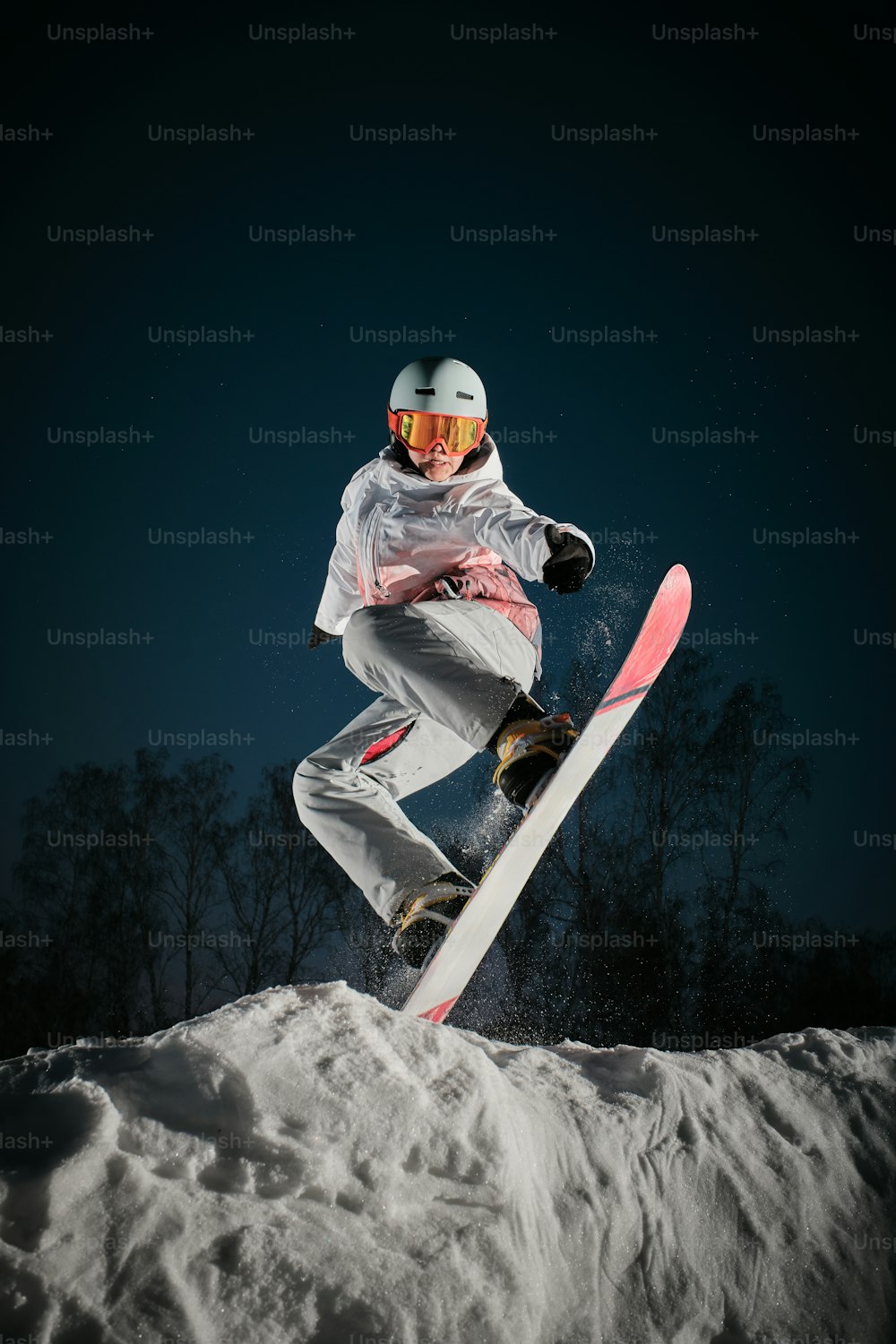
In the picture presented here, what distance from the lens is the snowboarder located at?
12.1ft

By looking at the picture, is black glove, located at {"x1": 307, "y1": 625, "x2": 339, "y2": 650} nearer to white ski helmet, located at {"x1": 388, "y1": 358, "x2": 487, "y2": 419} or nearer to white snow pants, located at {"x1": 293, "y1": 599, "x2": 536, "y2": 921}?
white snow pants, located at {"x1": 293, "y1": 599, "x2": 536, "y2": 921}

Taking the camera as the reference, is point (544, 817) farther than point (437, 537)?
→ No

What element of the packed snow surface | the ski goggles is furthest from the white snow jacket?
the packed snow surface

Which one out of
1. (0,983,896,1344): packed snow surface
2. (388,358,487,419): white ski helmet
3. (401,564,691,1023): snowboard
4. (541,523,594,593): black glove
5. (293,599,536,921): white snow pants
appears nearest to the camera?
(0,983,896,1344): packed snow surface

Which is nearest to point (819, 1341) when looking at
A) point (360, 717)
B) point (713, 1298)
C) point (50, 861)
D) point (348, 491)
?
point (713, 1298)

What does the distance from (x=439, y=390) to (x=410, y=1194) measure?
3.56m

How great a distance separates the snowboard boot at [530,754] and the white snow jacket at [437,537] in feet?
3.07

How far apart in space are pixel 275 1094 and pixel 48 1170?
0.51m

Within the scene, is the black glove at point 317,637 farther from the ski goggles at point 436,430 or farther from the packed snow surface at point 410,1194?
the packed snow surface at point 410,1194

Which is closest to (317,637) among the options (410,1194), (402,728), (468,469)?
(402,728)

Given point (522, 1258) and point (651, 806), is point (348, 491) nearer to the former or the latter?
point (522, 1258)

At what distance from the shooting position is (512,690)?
3721mm

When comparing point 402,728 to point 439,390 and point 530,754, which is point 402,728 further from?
point 439,390

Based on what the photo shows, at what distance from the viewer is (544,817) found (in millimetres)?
3518
